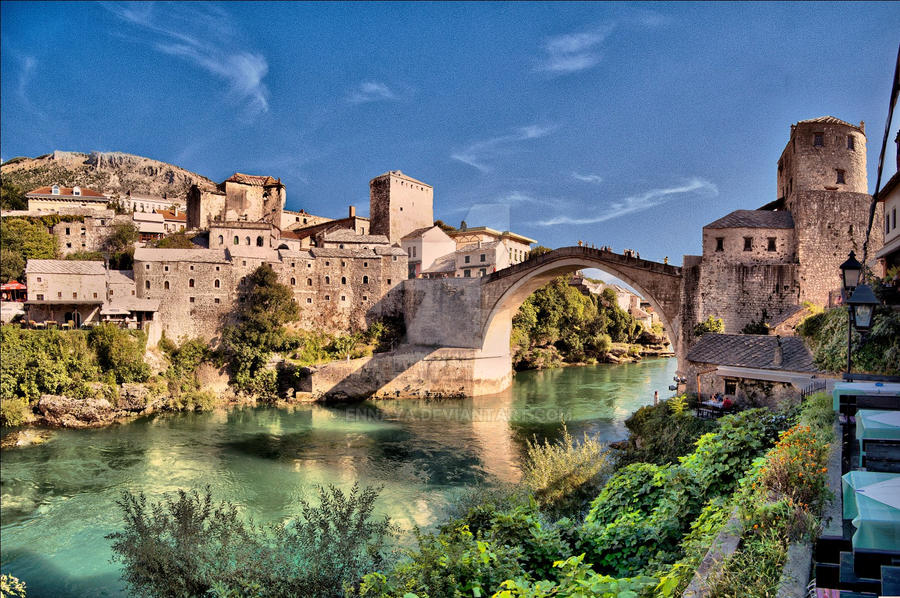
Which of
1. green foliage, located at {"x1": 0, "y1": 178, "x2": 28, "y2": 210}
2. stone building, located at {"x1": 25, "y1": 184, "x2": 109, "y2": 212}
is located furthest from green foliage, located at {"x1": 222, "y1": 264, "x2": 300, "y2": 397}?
green foliage, located at {"x1": 0, "y1": 178, "x2": 28, "y2": 210}

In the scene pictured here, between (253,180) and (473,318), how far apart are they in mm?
27775

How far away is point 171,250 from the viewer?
92.8 feet

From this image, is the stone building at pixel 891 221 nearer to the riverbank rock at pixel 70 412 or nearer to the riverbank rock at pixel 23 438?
the riverbank rock at pixel 23 438

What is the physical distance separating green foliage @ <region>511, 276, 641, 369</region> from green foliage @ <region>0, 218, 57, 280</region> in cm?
2993

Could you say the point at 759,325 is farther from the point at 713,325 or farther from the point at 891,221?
the point at 891,221

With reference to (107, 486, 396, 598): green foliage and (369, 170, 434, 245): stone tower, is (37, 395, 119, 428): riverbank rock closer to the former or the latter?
(107, 486, 396, 598): green foliage

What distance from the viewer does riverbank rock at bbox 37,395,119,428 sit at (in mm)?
21031

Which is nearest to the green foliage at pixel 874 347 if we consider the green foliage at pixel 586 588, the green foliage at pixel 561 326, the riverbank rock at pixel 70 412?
the green foliage at pixel 586 588

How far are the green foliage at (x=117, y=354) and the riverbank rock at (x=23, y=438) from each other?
403 centimetres

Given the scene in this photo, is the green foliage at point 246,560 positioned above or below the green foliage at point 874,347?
below

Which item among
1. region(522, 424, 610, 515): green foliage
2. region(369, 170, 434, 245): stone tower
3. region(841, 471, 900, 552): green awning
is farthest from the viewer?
region(369, 170, 434, 245): stone tower

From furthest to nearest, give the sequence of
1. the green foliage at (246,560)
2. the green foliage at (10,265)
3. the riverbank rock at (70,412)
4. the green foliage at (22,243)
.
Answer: the green foliage at (22,243) → the green foliage at (10,265) → the riverbank rock at (70,412) → the green foliage at (246,560)

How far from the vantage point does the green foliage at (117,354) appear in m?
23.1

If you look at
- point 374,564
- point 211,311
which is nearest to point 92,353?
point 211,311
